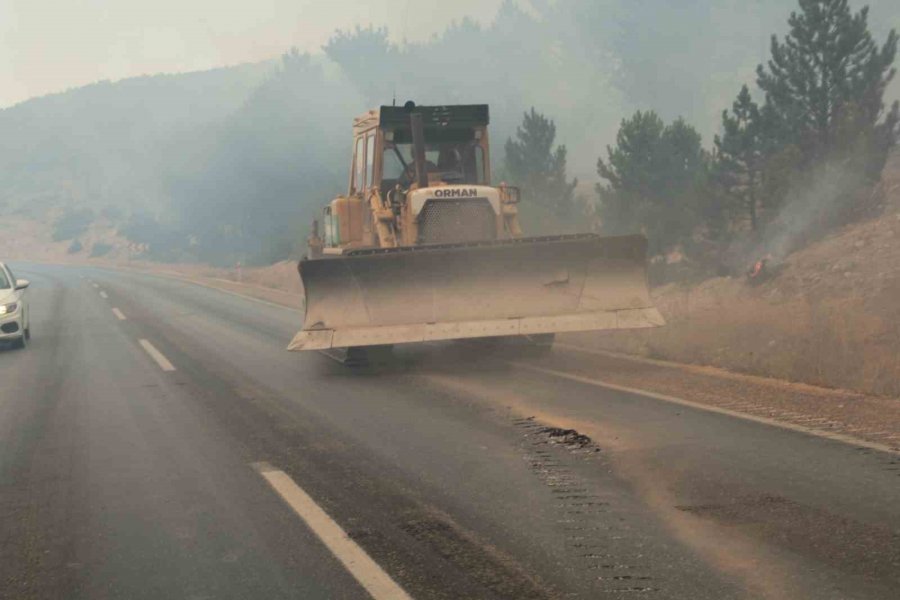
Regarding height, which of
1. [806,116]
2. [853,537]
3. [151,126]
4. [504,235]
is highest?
[151,126]

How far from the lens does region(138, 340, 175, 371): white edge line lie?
1198 centimetres

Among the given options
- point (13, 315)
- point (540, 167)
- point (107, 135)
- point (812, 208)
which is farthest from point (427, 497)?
point (107, 135)

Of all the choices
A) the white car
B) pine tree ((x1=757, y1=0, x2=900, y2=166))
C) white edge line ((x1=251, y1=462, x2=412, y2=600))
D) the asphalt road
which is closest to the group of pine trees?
pine tree ((x1=757, y1=0, x2=900, y2=166))

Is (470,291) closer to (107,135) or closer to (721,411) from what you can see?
(721,411)

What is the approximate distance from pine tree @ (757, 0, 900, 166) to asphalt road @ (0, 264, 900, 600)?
18041mm

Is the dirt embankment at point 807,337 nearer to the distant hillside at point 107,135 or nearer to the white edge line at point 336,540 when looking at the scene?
the white edge line at point 336,540

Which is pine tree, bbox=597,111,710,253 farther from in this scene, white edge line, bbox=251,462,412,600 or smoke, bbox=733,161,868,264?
white edge line, bbox=251,462,412,600

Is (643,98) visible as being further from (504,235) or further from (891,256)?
(504,235)

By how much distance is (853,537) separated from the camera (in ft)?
15.1

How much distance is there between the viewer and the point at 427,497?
18.2ft

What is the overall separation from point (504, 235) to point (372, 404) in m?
4.14

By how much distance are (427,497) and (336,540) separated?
87cm

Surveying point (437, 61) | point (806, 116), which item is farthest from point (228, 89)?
point (806, 116)

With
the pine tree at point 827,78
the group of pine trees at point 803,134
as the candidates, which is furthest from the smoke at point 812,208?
the pine tree at point 827,78
